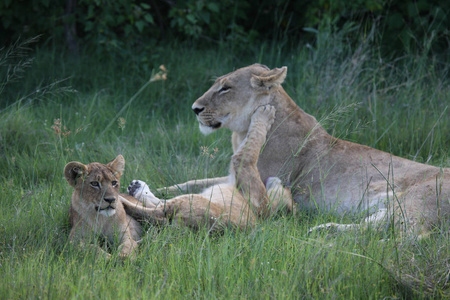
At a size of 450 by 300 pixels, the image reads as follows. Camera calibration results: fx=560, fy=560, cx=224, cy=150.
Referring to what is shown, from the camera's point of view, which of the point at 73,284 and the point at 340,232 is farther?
the point at 340,232

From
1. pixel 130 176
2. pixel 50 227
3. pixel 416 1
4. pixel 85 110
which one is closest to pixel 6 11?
pixel 85 110

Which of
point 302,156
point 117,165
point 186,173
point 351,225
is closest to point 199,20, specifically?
point 186,173

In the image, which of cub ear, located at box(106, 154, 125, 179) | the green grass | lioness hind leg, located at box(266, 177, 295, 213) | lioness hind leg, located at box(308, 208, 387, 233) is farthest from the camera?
lioness hind leg, located at box(266, 177, 295, 213)

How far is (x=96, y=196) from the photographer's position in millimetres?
3240

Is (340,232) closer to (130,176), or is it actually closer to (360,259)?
(360,259)

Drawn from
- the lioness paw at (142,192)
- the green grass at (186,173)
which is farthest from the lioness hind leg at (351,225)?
the lioness paw at (142,192)

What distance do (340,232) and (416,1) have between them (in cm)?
501

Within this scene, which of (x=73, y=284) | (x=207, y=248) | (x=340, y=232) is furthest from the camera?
(x=340, y=232)

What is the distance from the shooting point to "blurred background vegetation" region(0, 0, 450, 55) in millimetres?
6699

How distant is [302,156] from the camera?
14.6 ft

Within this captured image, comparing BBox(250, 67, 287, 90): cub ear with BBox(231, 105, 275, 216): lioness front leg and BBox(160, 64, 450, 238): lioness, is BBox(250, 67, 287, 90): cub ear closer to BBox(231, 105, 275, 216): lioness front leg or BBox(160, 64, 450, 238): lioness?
BBox(160, 64, 450, 238): lioness

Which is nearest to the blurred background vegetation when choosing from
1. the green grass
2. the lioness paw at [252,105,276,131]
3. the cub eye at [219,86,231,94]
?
the green grass

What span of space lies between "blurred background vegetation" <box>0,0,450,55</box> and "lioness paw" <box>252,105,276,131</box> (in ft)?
8.55

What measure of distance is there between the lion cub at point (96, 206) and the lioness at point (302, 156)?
2.59 ft
